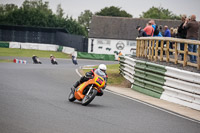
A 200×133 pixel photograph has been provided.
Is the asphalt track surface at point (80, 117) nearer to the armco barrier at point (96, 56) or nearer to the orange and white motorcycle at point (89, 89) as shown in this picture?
the orange and white motorcycle at point (89, 89)

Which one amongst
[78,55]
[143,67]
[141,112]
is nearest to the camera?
[141,112]

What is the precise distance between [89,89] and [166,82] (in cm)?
438

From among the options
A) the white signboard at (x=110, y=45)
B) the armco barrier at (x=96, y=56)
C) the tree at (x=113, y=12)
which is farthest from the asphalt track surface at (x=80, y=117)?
the tree at (x=113, y=12)

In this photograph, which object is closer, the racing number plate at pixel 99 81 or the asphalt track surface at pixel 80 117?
the asphalt track surface at pixel 80 117

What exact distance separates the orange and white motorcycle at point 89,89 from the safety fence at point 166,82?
3.20m

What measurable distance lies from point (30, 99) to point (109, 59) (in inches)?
1930

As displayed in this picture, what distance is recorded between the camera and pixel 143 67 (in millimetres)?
17609

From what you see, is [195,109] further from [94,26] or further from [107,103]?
[94,26]

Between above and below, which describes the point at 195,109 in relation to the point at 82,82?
below

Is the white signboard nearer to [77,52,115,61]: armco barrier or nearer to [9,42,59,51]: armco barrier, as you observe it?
[9,42,59,51]: armco barrier

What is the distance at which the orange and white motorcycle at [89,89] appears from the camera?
38.4 feet

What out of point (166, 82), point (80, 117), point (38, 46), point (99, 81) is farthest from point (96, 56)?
point (80, 117)

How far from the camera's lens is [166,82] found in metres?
15.3

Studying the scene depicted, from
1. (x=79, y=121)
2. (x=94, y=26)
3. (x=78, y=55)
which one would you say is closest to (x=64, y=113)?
(x=79, y=121)
